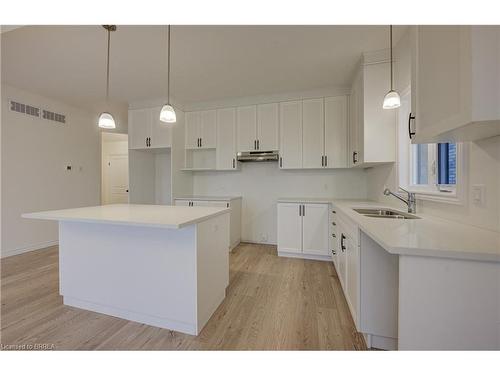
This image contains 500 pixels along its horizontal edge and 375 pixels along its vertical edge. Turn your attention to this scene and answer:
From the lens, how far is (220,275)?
1942 millimetres

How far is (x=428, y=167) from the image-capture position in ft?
6.38

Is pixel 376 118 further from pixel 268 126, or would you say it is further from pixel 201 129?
pixel 201 129

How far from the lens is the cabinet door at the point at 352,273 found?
1526 millimetres

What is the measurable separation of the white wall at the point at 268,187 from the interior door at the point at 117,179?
2.95m

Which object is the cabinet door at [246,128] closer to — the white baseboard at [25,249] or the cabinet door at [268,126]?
the cabinet door at [268,126]

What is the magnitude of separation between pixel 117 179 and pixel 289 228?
5103 mm

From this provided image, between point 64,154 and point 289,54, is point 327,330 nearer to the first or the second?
point 289,54

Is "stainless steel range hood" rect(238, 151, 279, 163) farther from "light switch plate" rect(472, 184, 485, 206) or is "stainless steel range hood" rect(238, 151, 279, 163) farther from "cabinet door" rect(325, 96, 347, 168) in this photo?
"light switch plate" rect(472, 184, 485, 206)

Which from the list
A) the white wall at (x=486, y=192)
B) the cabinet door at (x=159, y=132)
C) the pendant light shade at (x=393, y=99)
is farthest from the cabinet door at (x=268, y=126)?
the white wall at (x=486, y=192)

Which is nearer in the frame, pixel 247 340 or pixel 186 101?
pixel 247 340

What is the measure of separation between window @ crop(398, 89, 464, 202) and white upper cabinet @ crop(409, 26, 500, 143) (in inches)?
19.4

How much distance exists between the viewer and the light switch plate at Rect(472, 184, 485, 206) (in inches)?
49.3
